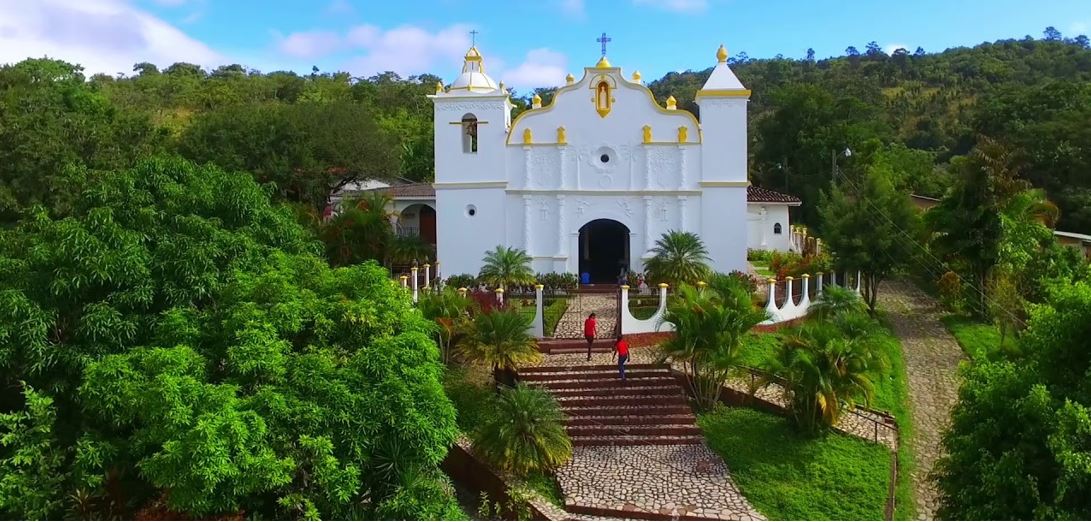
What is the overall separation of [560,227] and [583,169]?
5.62ft

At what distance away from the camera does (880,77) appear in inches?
2817

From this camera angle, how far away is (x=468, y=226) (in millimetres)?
20531

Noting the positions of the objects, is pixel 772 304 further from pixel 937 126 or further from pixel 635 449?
pixel 937 126

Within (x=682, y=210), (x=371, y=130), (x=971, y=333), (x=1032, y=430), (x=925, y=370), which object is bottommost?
(x=925, y=370)

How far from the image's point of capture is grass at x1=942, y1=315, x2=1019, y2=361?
51.8 ft

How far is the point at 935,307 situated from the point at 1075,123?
14.1 m

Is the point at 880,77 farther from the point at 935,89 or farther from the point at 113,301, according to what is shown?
the point at 113,301

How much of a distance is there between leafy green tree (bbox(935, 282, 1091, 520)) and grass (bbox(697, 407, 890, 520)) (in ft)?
7.56

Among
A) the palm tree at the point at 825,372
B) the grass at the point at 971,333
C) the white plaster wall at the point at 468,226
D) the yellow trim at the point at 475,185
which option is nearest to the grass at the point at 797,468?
the palm tree at the point at 825,372

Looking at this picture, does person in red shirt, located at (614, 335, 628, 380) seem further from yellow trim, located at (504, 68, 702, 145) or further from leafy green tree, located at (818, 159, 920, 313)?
yellow trim, located at (504, 68, 702, 145)

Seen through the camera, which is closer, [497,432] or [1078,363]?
[1078,363]

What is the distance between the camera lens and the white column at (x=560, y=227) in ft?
66.2

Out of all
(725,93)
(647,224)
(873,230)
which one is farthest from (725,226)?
(873,230)

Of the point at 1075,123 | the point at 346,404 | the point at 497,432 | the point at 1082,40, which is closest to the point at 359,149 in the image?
the point at 497,432
